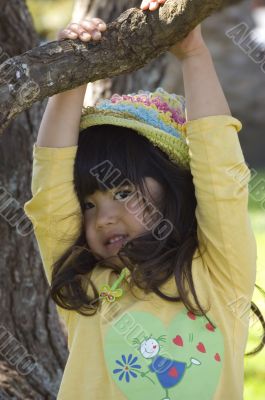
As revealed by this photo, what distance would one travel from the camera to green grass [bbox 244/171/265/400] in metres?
3.68

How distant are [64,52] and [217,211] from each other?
0.51 metres

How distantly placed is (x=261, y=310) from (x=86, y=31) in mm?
2875

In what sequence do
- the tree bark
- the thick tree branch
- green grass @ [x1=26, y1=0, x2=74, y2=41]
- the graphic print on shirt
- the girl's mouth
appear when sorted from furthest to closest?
green grass @ [x1=26, y1=0, x2=74, y2=41]
the tree bark
the girl's mouth
the graphic print on shirt
the thick tree branch

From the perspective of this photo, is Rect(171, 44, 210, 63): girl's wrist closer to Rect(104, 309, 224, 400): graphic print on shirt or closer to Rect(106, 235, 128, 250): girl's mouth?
Rect(106, 235, 128, 250): girl's mouth

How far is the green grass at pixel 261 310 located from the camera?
3682 mm

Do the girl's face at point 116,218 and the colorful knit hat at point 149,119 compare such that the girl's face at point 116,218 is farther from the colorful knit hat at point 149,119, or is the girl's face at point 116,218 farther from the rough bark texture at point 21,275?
the rough bark texture at point 21,275

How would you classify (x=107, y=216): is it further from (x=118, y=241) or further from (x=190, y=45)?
(x=190, y=45)

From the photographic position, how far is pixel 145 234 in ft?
6.88

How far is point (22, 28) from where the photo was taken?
276cm

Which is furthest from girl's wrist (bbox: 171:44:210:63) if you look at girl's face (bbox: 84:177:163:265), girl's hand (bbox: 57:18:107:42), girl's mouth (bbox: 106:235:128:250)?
girl's mouth (bbox: 106:235:128:250)

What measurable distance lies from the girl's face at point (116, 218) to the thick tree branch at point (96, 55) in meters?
0.32

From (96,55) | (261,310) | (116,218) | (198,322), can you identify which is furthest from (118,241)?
(261,310)

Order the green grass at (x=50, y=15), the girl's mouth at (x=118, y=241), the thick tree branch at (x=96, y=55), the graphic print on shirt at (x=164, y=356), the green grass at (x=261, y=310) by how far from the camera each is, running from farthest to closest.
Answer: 1. the green grass at (x=50, y=15)
2. the green grass at (x=261, y=310)
3. the girl's mouth at (x=118, y=241)
4. the graphic print on shirt at (x=164, y=356)
5. the thick tree branch at (x=96, y=55)

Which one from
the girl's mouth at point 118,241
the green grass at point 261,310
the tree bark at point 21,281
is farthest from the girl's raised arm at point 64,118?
the green grass at point 261,310
